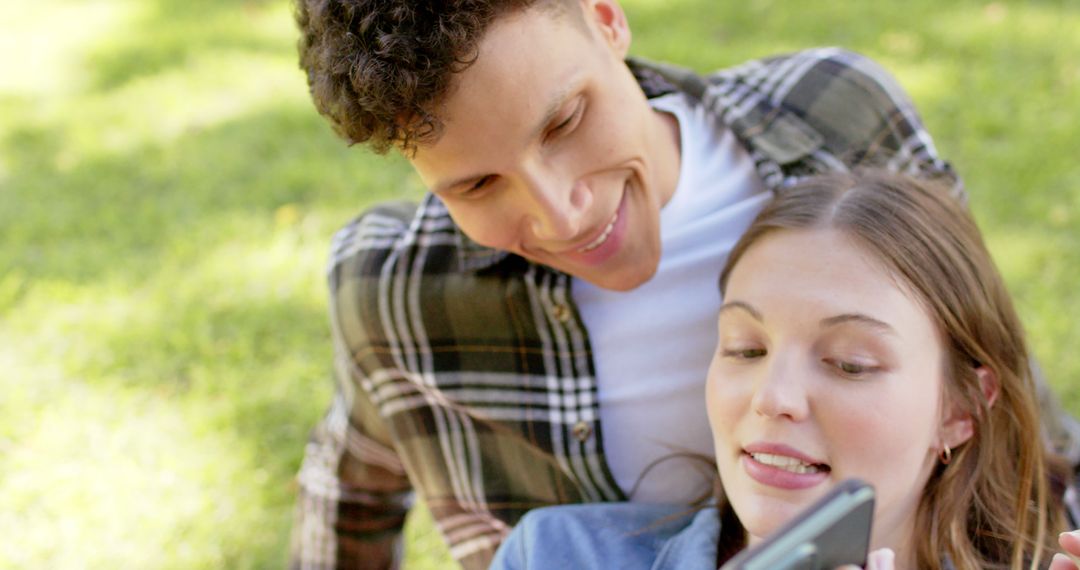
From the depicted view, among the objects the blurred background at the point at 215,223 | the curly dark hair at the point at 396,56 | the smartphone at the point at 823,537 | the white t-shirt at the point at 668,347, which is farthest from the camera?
the blurred background at the point at 215,223

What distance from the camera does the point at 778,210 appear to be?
211cm

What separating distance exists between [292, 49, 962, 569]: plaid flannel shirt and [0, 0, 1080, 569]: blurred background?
45cm

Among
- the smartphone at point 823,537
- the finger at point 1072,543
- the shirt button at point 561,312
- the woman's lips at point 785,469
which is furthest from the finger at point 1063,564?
the shirt button at point 561,312

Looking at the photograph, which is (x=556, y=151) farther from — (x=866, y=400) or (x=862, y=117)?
(x=862, y=117)

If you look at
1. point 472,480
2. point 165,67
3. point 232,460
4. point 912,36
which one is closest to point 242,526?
point 232,460

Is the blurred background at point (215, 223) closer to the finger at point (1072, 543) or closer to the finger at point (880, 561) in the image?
the finger at point (880, 561)

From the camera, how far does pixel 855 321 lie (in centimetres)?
185

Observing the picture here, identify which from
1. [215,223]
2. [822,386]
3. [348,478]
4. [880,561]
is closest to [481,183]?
[822,386]

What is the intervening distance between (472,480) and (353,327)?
0.45 metres

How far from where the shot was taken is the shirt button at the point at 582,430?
2.30 meters

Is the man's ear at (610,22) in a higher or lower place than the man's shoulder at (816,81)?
higher

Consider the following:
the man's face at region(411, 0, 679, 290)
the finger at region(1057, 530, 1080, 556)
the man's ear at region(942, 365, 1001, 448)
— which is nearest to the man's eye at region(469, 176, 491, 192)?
the man's face at region(411, 0, 679, 290)

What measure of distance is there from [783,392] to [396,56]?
0.85 meters

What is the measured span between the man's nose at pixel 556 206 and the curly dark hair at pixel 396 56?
210 mm
